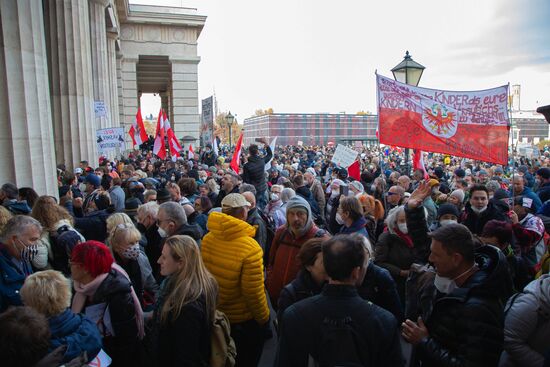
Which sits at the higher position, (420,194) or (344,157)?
(420,194)

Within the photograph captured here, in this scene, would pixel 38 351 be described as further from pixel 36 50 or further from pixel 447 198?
pixel 36 50

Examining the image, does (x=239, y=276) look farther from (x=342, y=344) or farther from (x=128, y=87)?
(x=128, y=87)

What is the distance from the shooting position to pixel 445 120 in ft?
20.0

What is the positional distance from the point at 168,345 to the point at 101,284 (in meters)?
0.65

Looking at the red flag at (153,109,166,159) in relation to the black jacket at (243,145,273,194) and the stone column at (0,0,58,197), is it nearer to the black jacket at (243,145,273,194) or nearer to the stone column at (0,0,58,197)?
the black jacket at (243,145,273,194)

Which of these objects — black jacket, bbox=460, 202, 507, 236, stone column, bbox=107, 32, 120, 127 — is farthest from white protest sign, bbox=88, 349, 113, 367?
stone column, bbox=107, 32, 120, 127

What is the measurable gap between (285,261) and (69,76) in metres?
13.4

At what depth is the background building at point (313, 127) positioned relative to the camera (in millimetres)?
100125

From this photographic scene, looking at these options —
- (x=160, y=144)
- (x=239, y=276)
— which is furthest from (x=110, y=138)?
(x=239, y=276)

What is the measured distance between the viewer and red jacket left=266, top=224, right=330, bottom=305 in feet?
14.2

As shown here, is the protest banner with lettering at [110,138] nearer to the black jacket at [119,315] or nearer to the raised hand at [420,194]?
the black jacket at [119,315]

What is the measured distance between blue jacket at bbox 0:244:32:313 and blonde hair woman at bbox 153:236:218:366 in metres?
1.38

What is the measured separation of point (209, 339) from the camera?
3.14m

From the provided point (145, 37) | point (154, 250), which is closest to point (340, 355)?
point (154, 250)
